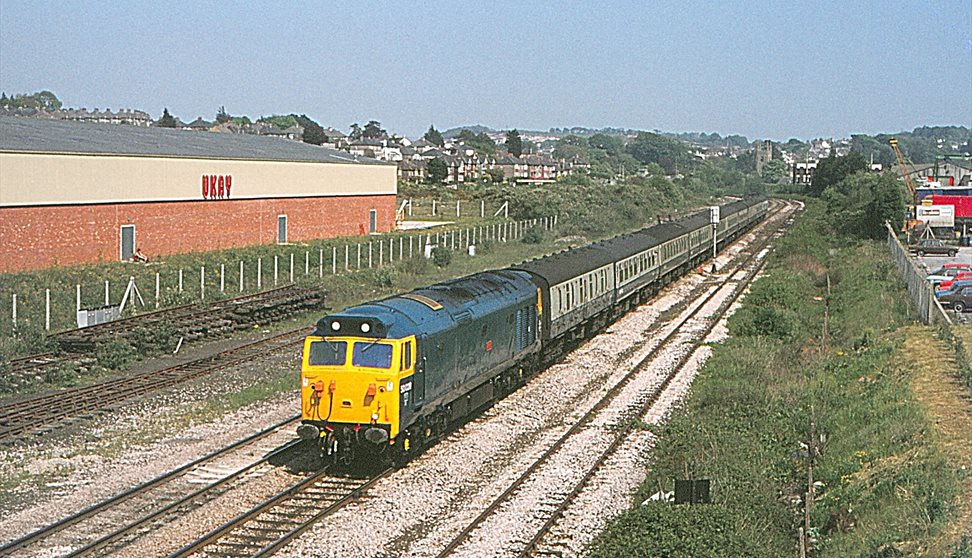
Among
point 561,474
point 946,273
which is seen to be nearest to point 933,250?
point 946,273

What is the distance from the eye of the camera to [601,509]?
16281mm

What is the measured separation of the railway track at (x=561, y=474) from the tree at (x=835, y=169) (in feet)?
350

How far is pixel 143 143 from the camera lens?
5006 cm

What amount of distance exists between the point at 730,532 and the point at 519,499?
487cm

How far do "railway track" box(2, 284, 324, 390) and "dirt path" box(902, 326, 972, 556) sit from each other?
64.9 ft

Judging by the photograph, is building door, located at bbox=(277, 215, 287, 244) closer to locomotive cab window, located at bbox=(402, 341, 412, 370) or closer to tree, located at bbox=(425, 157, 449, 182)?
locomotive cab window, located at bbox=(402, 341, 412, 370)

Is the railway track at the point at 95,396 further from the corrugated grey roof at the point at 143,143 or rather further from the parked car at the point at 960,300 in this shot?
the parked car at the point at 960,300

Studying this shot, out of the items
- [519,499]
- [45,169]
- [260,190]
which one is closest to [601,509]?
[519,499]

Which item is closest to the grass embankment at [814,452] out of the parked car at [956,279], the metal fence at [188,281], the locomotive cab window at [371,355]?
the locomotive cab window at [371,355]

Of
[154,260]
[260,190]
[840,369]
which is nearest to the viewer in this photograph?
[840,369]

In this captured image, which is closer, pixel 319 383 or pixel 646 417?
pixel 319 383

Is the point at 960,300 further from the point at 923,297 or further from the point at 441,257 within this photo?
the point at 441,257

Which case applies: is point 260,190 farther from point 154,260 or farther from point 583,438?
point 583,438

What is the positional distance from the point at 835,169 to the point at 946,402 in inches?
4784
